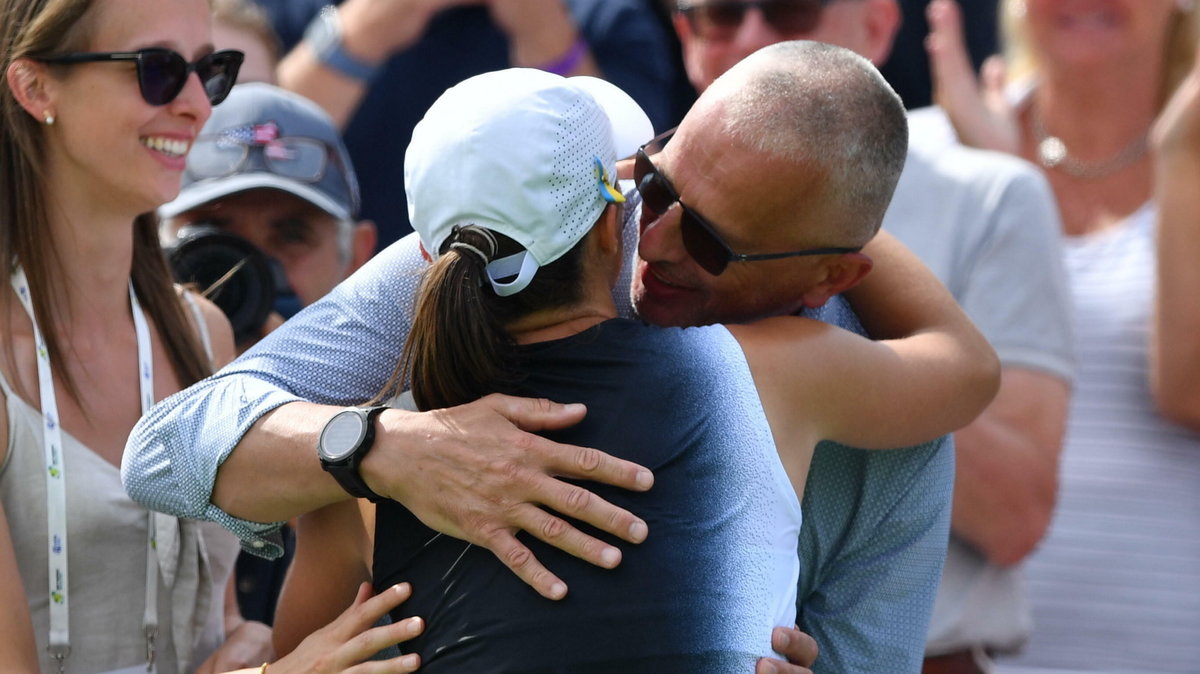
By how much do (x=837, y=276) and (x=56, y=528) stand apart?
132 cm

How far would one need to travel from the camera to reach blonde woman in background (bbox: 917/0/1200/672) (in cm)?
329

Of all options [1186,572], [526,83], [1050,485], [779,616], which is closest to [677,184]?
[526,83]

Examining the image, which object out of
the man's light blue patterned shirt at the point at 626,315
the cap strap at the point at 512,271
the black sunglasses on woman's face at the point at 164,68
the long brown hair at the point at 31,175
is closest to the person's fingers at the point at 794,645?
the man's light blue patterned shirt at the point at 626,315

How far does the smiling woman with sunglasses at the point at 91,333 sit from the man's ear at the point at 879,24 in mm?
1682

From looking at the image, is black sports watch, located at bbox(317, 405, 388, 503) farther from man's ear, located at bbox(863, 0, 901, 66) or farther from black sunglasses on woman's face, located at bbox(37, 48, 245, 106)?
man's ear, located at bbox(863, 0, 901, 66)

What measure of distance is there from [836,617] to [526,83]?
3.08ft

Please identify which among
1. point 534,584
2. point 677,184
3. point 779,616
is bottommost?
point 779,616

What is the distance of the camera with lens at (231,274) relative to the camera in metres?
3.00

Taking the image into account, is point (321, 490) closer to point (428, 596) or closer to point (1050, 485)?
point (428, 596)

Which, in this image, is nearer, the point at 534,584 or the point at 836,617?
the point at 534,584

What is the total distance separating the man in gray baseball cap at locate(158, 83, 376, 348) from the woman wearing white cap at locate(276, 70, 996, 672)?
138cm

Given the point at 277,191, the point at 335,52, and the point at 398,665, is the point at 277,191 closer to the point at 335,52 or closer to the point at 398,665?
the point at 335,52

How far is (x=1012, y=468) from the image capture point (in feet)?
10.3

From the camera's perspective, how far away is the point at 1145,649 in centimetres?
326
